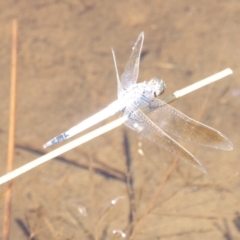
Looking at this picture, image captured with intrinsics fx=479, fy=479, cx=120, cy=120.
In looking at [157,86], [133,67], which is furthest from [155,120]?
[133,67]

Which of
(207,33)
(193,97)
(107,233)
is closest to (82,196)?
(107,233)

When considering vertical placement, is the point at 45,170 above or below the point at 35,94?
below

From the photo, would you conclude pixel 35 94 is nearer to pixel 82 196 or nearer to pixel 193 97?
pixel 82 196

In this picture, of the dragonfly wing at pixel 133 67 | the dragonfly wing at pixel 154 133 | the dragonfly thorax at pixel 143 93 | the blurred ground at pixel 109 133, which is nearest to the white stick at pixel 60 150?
the dragonfly wing at pixel 154 133

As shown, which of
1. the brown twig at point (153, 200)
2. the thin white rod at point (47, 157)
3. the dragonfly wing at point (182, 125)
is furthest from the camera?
the brown twig at point (153, 200)

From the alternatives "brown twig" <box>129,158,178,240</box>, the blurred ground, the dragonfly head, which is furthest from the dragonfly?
"brown twig" <box>129,158,178,240</box>

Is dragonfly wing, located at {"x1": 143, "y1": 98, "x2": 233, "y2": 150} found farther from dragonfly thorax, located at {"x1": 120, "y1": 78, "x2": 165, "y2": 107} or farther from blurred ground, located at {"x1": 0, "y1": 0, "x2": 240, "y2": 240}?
blurred ground, located at {"x1": 0, "y1": 0, "x2": 240, "y2": 240}

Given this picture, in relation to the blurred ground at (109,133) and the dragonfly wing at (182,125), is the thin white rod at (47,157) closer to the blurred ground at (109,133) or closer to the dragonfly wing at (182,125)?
the dragonfly wing at (182,125)
